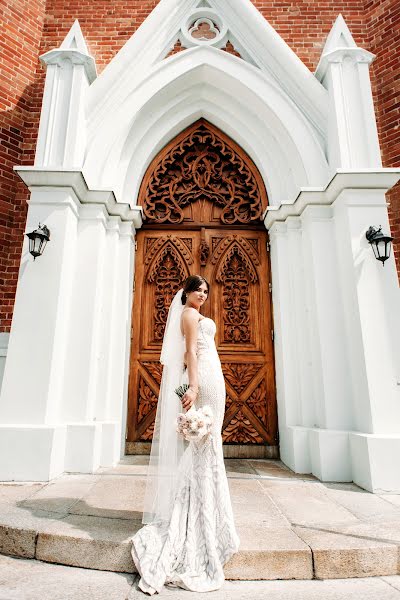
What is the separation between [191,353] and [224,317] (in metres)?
2.42

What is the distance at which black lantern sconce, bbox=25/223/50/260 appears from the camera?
3730 mm

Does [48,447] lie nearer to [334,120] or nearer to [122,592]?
[122,592]

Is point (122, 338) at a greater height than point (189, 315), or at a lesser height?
greater

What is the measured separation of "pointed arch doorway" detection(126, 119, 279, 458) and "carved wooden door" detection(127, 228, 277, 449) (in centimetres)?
1

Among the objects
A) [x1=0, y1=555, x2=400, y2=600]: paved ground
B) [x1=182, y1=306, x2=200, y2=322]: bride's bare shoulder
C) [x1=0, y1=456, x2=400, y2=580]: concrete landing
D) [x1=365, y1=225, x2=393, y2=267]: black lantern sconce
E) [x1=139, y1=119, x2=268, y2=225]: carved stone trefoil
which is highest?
[x1=139, y1=119, x2=268, y2=225]: carved stone trefoil

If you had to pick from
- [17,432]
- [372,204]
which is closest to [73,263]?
[17,432]

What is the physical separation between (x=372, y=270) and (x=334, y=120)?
78.6 inches

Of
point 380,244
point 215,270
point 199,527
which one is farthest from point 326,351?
point 199,527

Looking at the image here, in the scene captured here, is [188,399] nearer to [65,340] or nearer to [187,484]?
[187,484]

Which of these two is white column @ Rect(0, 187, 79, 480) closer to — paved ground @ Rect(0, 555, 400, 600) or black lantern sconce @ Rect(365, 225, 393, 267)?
paved ground @ Rect(0, 555, 400, 600)

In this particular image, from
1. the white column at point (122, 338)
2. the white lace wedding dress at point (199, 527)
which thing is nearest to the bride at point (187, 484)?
the white lace wedding dress at point (199, 527)

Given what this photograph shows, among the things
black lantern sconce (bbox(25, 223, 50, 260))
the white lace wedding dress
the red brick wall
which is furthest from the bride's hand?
the red brick wall

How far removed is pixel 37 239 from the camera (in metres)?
3.78

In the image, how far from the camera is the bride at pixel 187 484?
1.99 meters
